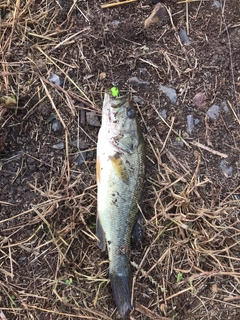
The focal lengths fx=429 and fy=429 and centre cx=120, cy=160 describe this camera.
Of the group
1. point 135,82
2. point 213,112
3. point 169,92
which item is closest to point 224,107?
point 213,112

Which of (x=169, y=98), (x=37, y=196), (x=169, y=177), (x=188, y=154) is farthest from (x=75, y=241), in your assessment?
(x=169, y=98)

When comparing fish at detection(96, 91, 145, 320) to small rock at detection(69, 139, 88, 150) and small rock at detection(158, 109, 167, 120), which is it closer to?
small rock at detection(69, 139, 88, 150)

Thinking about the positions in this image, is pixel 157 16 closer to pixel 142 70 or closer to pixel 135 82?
pixel 142 70

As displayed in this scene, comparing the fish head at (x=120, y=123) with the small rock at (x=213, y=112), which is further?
the small rock at (x=213, y=112)

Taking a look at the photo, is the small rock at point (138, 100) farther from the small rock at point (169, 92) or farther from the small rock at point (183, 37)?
the small rock at point (183, 37)

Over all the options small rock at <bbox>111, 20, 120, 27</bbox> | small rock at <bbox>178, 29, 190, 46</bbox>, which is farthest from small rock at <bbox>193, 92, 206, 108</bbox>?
small rock at <bbox>111, 20, 120, 27</bbox>

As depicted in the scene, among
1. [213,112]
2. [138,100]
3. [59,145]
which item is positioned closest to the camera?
[59,145]

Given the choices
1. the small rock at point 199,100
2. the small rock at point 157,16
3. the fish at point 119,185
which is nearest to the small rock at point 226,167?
the small rock at point 199,100
